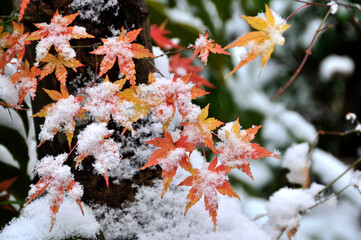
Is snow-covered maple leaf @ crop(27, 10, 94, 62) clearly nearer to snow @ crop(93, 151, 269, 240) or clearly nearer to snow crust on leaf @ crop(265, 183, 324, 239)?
snow @ crop(93, 151, 269, 240)

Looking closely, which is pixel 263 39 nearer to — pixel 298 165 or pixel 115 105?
pixel 115 105

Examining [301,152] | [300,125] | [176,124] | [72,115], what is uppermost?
[72,115]

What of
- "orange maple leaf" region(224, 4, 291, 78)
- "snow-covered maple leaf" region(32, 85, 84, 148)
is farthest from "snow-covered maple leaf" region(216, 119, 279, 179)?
"snow-covered maple leaf" region(32, 85, 84, 148)

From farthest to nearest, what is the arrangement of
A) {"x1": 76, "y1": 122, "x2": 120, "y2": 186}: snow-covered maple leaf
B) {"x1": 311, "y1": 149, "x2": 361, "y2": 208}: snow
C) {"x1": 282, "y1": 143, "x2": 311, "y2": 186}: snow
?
{"x1": 311, "y1": 149, "x2": 361, "y2": 208}: snow < {"x1": 282, "y1": 143, "x2": 311, "y2": 186}: snow < {"x1": 76, "y1": 122, "x2": 120, "y2": 186}: snow-covered maple leaf

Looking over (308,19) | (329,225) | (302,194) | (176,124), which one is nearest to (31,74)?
(176,124)

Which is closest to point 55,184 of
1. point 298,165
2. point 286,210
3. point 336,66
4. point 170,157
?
point 170,157

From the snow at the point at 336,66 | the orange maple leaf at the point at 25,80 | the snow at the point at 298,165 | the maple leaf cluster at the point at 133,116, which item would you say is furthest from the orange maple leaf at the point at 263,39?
the snow at the point at 336,66

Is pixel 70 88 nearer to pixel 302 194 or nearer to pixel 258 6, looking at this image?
pixel 302 194
